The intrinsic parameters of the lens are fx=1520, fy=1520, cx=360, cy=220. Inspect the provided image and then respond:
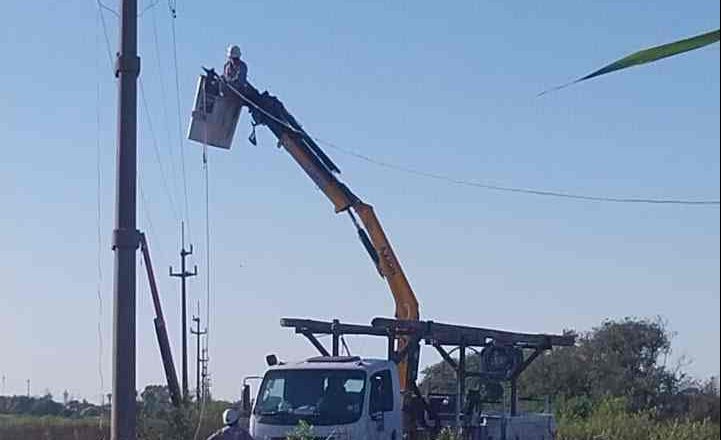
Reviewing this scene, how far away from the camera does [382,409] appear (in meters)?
19.7

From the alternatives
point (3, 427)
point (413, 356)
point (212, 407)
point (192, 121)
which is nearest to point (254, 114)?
point (192, 121)

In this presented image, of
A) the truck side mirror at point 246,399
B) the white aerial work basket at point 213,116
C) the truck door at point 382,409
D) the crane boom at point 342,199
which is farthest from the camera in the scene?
the crane boom at point 342,199

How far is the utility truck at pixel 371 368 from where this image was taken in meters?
19.5

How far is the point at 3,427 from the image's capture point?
31.8 m

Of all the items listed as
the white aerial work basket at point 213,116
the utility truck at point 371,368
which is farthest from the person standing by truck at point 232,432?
the white aerial work basket at point 213,116

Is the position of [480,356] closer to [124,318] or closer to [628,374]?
[628,374]

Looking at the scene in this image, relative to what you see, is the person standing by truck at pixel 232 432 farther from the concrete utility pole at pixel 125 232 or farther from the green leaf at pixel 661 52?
the green leaf at pixel 661 52

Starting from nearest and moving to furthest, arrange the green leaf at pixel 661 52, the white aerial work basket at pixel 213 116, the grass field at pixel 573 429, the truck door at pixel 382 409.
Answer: the green leaf at pixel 661 52, the truck door at pixel 382 409, the grass field at pixel 573 429, the white aerial work basket at pixel 213 116

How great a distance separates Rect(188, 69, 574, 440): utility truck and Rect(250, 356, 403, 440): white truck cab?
1cm

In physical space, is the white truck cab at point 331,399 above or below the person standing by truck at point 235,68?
below

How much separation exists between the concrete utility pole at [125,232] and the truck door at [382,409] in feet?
13.4

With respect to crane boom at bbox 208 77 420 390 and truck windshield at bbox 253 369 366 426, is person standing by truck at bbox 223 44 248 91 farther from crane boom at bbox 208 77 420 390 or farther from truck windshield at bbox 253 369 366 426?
truck windshield at bbox 253 369 366 426

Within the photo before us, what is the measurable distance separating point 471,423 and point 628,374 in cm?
670

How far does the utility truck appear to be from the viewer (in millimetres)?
19500
